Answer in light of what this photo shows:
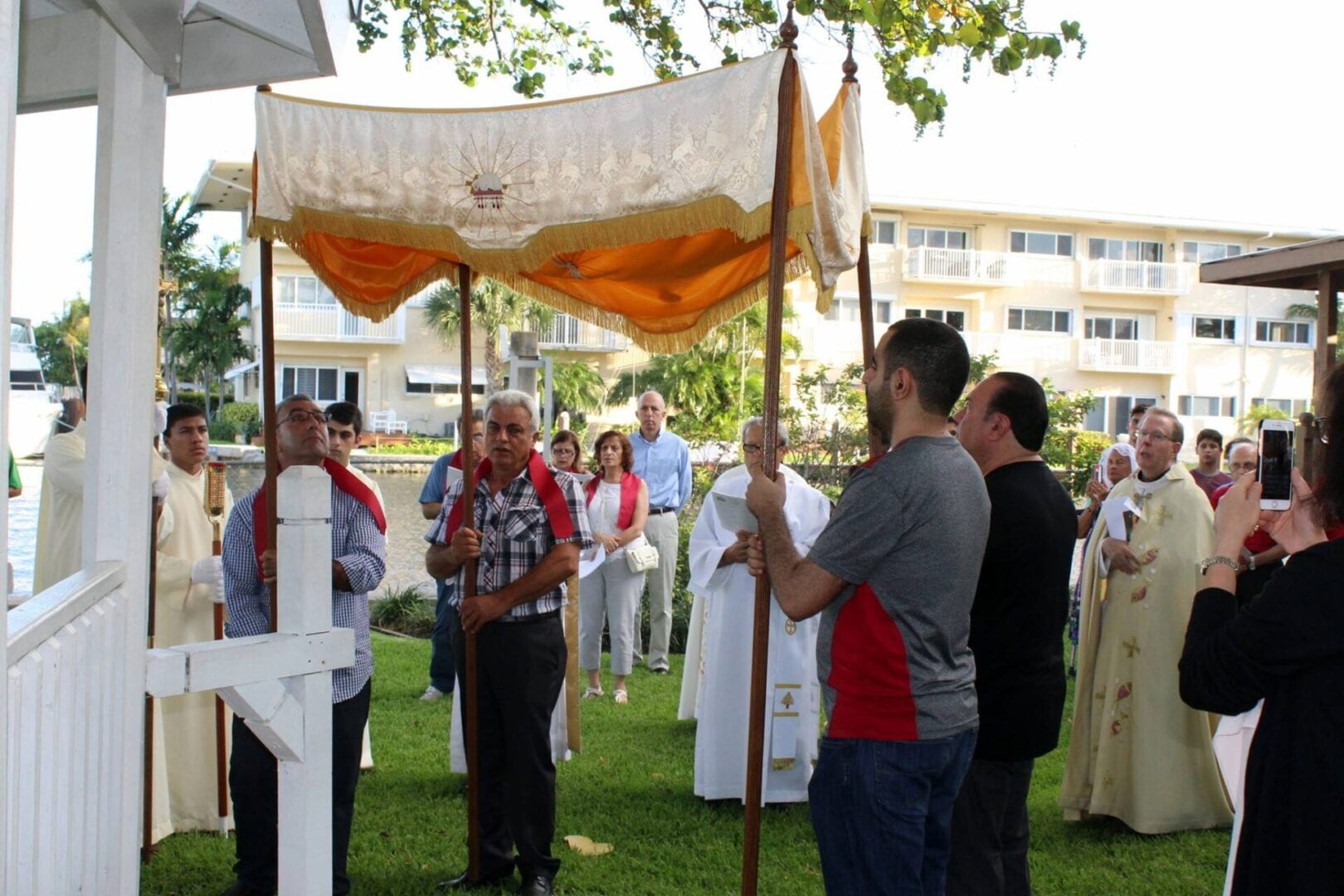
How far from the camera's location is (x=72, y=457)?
5.57 meters

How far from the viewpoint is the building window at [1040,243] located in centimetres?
4219

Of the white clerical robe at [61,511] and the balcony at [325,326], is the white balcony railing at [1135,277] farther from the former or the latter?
the white clerical robe at [61,511]

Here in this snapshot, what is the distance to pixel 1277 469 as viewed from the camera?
2.81m

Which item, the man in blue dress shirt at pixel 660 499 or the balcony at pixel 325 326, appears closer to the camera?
the man in blue dress shirt at pixel 660 499

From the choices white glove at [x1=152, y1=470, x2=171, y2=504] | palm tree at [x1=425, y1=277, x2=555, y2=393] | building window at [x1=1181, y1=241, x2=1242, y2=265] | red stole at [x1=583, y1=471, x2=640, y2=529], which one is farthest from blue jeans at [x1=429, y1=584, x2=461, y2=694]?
building window at [x1=1181, y1=241, x2=1242, y2=265]

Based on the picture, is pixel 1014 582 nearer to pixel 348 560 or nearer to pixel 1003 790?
pixel 1003 790

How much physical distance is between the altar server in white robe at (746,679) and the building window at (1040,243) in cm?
3796

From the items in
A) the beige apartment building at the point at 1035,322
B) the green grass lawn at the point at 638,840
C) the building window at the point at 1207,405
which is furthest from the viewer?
the building window at the point at 1207,405

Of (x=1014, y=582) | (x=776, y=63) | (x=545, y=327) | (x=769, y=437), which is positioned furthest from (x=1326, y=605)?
(x=545, y=327)

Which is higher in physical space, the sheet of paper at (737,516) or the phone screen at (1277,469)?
the phone screen at (1277,469)

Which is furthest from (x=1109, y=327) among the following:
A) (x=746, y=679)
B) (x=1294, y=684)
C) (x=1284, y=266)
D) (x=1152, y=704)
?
(x=1294, y=684)

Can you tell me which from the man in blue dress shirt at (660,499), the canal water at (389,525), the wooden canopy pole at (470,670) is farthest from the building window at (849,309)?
the wooden canopy pole at (470,670)

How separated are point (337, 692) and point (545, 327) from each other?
3682 cm

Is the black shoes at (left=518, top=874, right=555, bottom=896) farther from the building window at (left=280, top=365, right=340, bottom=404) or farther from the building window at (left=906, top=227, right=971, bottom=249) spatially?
the building window at (left=280, top=365, right=340, bottom=404)
